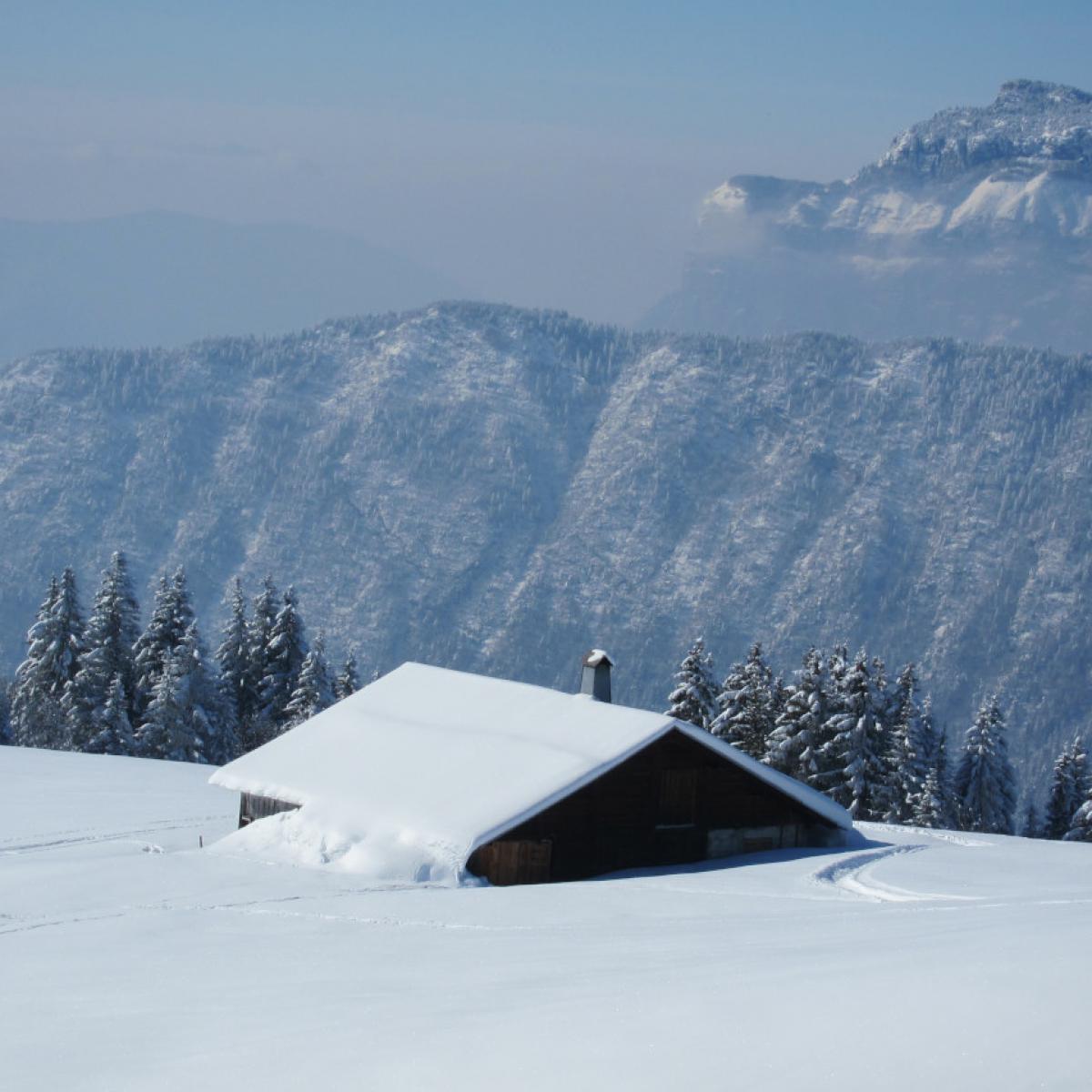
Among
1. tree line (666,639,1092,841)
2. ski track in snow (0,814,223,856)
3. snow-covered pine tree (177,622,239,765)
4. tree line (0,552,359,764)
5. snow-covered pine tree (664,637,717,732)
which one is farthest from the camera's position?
snow-covered pine tree (177,622,239,765)

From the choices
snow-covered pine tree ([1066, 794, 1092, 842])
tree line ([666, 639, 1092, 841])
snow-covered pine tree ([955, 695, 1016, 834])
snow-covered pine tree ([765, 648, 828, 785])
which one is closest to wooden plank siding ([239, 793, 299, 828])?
tree line ([666, 639, 1092, 841])

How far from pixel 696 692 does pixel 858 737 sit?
6015mm

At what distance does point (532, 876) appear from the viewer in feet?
A: 80.0

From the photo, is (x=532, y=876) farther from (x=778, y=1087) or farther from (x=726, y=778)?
(x=778, y=1087)

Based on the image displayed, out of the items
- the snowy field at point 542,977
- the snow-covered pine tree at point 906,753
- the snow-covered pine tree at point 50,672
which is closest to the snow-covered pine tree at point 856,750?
the snow-covered pine tree at point 906,753

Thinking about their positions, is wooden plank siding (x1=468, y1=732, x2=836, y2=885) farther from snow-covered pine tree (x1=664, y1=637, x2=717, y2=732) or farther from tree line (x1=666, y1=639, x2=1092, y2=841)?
snow-covered pine tree (x1=664, y1=637, x2=717, y2=732)

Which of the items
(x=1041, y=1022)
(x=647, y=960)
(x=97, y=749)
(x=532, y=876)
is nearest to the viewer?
(x=1041, y=1022)

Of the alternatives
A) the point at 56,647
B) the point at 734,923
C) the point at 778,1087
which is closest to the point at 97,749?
the point at 56,647

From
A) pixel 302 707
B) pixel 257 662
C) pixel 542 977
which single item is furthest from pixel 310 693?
pixel 542 977

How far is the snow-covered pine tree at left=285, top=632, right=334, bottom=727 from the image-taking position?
192 feet

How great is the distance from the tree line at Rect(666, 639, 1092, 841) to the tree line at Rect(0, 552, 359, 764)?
1565cm

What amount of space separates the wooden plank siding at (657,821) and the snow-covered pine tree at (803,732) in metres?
23.4

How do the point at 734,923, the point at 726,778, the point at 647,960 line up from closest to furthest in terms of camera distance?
the point at 647,960 < the point at 734,923 < the point at 726,778

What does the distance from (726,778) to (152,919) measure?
11.7 metres
